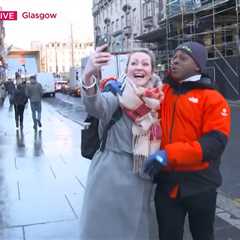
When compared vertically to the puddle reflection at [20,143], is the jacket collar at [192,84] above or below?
above

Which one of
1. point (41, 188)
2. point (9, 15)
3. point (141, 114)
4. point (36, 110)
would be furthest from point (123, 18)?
point (141, 114)

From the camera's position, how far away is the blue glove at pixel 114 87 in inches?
132

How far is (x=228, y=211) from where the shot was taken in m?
6.40

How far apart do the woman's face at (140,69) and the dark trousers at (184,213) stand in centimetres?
71

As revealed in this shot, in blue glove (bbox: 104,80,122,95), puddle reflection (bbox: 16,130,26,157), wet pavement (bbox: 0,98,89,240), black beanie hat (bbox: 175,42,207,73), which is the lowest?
puddle reflection (bbox: 16,130,26,157)

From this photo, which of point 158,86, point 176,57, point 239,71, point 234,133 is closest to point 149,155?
point 158,86

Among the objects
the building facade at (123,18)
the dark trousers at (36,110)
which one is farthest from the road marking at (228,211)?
the building facade at (123,18)

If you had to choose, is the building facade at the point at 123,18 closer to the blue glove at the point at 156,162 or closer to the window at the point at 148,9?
the window at the point at 148,9

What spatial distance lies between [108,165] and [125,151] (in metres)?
0.13

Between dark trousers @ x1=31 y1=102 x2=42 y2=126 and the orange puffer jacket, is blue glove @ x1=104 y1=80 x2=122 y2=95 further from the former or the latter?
dark trousers @ x1=31 y1=102 x2=42 y2=126

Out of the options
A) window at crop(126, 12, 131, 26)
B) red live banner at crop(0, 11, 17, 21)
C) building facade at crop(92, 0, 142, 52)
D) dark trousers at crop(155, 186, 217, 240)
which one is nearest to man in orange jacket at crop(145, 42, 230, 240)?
dark trousers at crop(155, 186, 217, 240)

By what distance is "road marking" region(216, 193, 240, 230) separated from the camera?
598 cm

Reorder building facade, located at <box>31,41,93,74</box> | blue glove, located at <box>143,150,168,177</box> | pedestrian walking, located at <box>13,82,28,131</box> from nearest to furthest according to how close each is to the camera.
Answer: blue glove, located at <box>143,150,168,177</box>, pedestrian walking, located at <box>13,82,28,131</box>, building facade, located at <box>31,41,93,74</box>

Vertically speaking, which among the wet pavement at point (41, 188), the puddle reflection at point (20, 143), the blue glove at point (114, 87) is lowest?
the puddle reflection at point (20, 143)
